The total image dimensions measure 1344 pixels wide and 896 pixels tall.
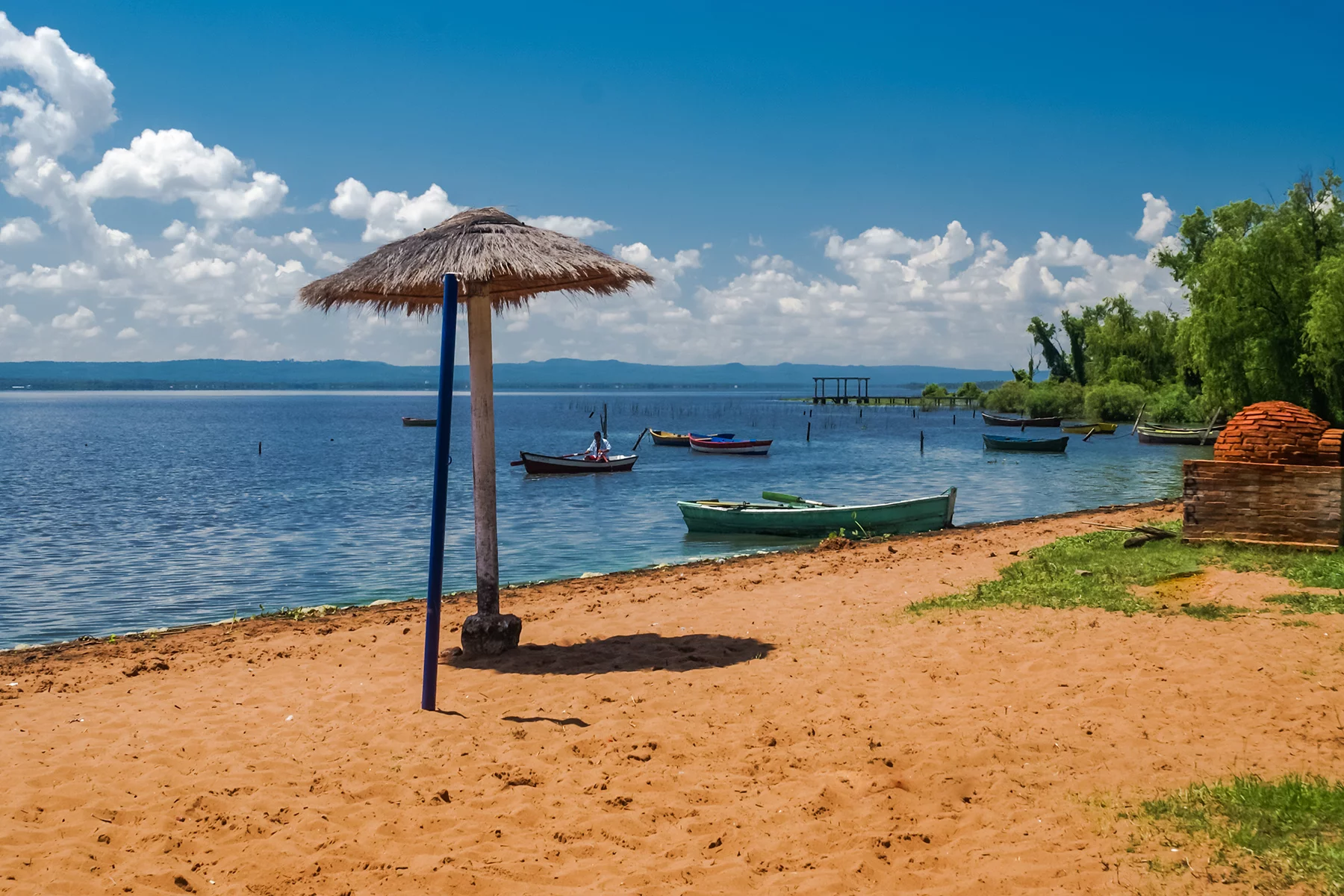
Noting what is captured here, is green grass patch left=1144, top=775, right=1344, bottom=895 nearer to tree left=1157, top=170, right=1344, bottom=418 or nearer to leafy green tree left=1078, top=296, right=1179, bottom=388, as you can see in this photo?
tree left=1157, top=170, right=1344, bottom=418

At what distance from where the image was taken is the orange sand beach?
527cm

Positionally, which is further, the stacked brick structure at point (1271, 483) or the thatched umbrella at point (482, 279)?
the stacked brick structure at point (1271, 483)

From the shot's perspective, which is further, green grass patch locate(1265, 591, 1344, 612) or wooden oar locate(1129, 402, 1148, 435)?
wooden oar locate(1129, 402, 1148, 435)

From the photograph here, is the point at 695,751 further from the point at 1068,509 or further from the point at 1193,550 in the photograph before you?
the point at 1068,509

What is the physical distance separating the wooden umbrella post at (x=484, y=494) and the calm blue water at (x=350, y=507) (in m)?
7.78

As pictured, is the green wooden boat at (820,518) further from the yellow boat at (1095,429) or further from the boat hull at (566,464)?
the yellow boat at (1095,429)

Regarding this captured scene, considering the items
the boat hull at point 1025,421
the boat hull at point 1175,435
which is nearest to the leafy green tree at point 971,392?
the boat hull at point 1025,421

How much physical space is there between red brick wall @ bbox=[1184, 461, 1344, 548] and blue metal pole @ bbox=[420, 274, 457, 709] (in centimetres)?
1035

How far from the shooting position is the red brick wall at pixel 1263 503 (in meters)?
12.4

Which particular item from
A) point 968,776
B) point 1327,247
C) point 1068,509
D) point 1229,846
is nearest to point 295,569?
point 968,776

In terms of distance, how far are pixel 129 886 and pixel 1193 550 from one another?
12.9m

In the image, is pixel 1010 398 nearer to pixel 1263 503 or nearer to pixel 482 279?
pixel 1263 503

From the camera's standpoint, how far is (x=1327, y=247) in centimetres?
4812

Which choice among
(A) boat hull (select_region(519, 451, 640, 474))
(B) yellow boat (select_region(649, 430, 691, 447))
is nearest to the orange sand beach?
(A) boat hull (select_region(519, 451, 640, 474))
